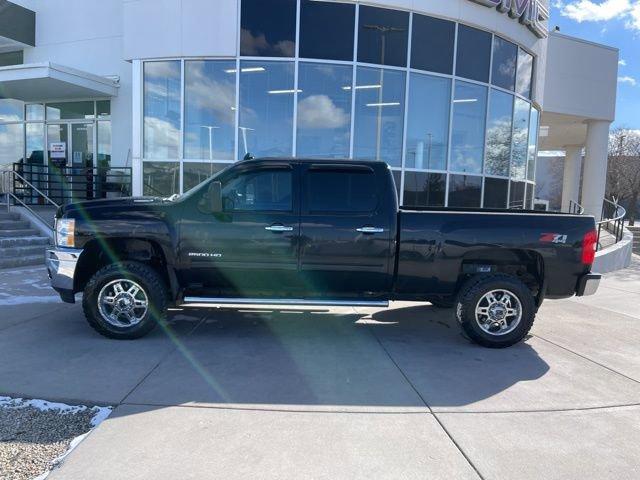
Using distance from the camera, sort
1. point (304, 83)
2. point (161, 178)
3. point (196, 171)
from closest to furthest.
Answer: point (304, 83), point (196, 171), point (161, 178)

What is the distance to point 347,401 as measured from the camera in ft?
12.9

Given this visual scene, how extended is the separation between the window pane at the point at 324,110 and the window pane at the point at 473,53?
10.3ft

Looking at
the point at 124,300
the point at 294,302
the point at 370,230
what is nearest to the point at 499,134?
the point at 370,230

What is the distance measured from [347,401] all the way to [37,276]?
7.45 meters

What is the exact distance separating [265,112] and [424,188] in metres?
4.41

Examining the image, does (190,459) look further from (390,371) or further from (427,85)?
(427,85)

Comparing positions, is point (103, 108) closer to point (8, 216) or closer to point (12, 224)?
point (8, 216)

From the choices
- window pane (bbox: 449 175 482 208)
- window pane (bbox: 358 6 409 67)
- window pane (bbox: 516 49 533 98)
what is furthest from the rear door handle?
window pane (bbox: 516 49 533 98)

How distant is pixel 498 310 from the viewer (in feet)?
17.8

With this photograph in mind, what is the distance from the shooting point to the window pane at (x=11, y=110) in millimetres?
15516

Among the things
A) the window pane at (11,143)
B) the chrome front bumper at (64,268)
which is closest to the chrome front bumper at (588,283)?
the chrome front bumper at (64,268)

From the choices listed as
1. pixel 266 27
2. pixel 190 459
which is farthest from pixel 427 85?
pixel 190 459

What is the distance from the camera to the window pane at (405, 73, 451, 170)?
12.0 m

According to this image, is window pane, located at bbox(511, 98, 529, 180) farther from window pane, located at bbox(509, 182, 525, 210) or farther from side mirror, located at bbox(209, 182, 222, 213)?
side mirror, located at bbox(209, 182, 222, 213)
